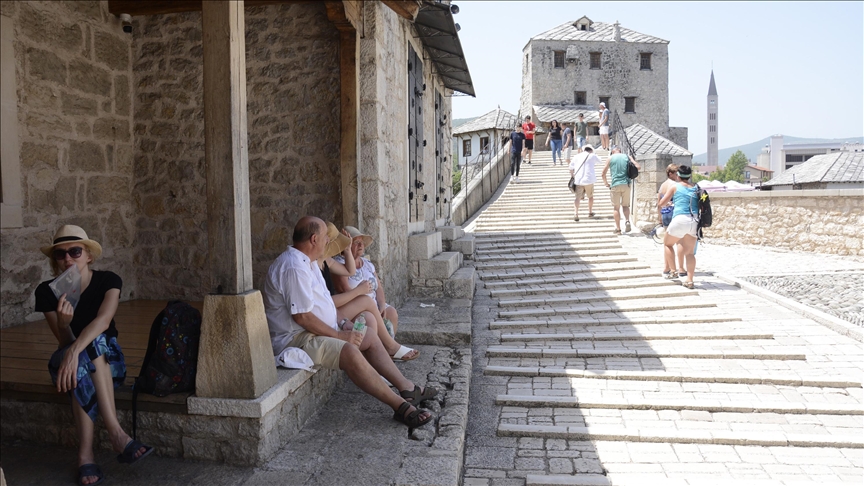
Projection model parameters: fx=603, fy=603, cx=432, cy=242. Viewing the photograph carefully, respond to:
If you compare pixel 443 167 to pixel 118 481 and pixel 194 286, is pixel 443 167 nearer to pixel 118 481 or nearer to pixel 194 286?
pixel 194 286

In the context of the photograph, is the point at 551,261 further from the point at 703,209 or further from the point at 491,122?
the point at 491,122

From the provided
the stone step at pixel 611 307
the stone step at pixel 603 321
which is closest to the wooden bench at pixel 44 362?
the stone step at pixel 603 321

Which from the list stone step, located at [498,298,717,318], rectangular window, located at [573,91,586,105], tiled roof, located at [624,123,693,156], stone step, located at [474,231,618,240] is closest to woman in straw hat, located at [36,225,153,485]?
stone step, located at [498,298,717,318]

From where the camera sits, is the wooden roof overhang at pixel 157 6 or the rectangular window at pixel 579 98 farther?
the rectangular window at pixel 579 98

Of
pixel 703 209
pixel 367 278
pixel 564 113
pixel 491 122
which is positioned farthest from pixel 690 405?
pixel 564 113

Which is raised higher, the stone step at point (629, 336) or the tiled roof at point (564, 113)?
the tiled roof at point (564, 113)

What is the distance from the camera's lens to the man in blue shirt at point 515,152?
16047mm

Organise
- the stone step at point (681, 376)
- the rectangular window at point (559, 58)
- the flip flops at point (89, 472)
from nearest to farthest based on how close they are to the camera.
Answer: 1. the flip flops at point (89, 472)
2. the stone step at point (681, 376)
3. the rectangular window at point (559, 58)

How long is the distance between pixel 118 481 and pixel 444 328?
3.31 meters

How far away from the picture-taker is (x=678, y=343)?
6188 millimetres

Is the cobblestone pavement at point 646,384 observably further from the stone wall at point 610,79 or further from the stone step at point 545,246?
the stone wall at point 610,79

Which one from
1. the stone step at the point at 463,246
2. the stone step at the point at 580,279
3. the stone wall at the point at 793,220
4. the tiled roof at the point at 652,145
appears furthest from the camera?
the tiled roof at the point at 652,145

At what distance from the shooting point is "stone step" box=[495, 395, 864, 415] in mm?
4750

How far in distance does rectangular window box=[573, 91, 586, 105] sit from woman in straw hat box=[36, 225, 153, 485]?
40.0 meters
